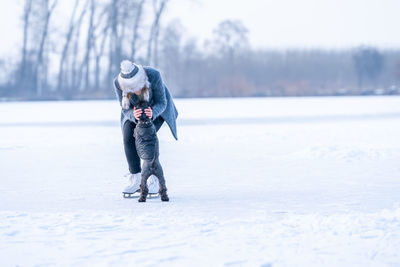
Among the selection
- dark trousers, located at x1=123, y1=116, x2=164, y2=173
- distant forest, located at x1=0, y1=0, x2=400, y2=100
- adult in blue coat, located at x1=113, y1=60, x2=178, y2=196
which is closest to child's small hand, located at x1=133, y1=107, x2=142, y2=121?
adult in blue coat, located at x1=113, y1=60, x2=178, y2=196

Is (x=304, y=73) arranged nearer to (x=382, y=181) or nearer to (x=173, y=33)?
(x=173, y=33)

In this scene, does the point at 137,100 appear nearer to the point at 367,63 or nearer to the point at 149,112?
the point at 149,112

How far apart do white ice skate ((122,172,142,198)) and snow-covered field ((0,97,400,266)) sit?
3.2 inches

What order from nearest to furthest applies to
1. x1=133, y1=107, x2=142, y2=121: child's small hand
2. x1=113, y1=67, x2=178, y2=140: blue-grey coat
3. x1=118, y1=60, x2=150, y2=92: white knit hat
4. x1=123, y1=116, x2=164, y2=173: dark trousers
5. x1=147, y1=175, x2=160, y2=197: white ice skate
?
x1=118, y1=60, x2=150, y2=92: white knit hat → x1=133, y1=107, x2=142, y2=121: child's small hand → x1=113, y1=67, x2=178, y2=140: blue-grey coat → x1=123, y1=116, x2=164, y2=173: dark trousers → x1=147, y1=175, x2=160, y2=197: white ice skate

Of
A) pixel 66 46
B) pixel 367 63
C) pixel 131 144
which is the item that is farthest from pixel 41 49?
pixel 131 144

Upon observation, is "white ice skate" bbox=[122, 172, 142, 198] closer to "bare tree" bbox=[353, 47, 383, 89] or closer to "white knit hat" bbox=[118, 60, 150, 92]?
"white knit hat" bbox=[118, 60, 150, 92]

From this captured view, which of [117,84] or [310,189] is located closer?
[117,84]

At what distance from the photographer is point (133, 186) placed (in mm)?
4898

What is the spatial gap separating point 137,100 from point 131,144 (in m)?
0.49

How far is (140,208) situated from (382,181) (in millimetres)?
2508

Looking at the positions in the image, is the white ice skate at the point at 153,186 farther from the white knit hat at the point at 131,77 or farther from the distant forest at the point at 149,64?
the distant forest at the point at 149,64

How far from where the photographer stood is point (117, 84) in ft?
15.5

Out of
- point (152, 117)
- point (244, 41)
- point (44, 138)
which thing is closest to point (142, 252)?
point (152, 117)

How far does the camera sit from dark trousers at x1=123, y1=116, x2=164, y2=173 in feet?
15.7
